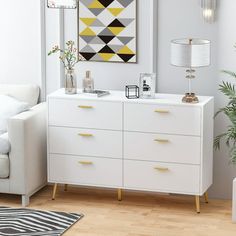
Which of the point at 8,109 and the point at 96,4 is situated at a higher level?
the point at 96,4

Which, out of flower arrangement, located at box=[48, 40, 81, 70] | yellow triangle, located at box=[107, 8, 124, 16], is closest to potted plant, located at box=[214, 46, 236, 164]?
yellow triangle, located at box=[107, 8, 124, 16]

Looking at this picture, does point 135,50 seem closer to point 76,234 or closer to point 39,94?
point 39,94

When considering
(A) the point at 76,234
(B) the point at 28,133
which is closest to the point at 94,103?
(B) the point at 28,133

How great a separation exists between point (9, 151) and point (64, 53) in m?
0.94

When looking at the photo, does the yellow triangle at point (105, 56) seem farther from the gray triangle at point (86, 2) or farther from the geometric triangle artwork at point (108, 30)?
the gray triangle at point (86, 2)

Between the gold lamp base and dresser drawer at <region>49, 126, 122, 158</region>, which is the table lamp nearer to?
the gold lamp base

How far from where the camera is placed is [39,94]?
21.1 ft

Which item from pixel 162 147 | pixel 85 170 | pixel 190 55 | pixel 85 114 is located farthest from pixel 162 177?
pixel 190 55

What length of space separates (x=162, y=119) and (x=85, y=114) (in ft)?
2.02

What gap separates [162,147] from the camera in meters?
5.73

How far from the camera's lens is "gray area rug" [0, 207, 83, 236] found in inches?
209

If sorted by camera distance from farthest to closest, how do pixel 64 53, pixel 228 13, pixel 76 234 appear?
pixel 64 53 → pixel 228 13 → pixel 76 234

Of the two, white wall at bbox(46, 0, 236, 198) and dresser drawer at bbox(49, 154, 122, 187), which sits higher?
white wall at bbox(46, 0, 236, 198)

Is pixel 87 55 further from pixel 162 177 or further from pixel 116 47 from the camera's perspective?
pixel 162 177
